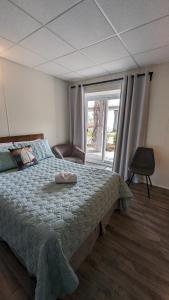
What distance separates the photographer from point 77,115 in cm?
375

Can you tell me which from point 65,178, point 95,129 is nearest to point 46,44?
point 65,178

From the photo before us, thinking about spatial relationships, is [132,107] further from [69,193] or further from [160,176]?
[69,193]

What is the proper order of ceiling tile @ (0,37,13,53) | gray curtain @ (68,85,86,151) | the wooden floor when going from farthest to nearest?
gray curtain @ (68,85,86,151) < ceiling tile @ (0,37,13,53) < the wooden floor

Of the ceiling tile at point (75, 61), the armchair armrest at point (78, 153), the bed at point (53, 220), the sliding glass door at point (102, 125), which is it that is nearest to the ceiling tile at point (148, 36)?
the ceiling tile at point (75, 61)

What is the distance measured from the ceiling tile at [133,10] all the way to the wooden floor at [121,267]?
238cm

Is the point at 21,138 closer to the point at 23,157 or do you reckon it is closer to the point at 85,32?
the point at 23,157

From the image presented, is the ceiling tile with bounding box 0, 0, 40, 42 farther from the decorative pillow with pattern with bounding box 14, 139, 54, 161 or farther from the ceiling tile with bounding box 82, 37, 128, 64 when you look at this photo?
the decorative pillow with pattern with bounding box 14, 139, 54, 161

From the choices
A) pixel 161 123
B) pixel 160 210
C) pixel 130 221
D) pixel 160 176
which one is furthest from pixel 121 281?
pixel 161 123

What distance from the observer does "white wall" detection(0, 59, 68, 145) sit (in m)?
2.54

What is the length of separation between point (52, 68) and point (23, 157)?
6.27 ft

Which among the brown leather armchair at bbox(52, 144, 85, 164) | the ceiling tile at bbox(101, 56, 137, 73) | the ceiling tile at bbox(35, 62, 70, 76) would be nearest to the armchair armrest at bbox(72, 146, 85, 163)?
the brown leather armchair at bbox(52, 144, 85, 164)

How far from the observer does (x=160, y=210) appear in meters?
2.21

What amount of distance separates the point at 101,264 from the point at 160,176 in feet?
7.02

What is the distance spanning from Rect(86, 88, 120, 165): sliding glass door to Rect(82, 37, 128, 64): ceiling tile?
3.51ft
